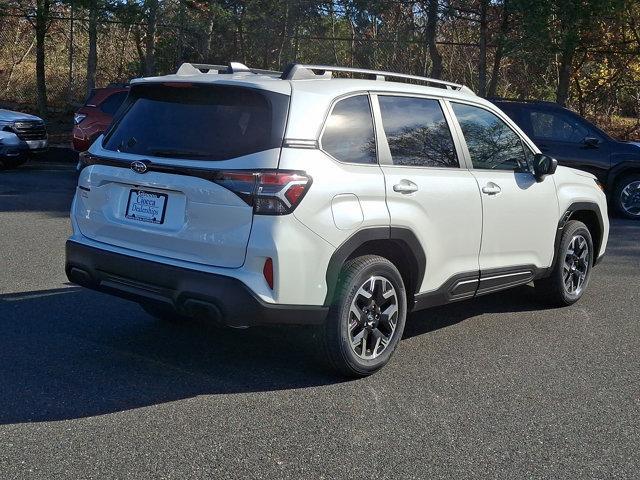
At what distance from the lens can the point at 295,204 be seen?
484 centimetres

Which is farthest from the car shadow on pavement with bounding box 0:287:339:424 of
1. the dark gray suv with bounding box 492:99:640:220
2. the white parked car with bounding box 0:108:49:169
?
the white parked car with bounding box 0:108:49:169

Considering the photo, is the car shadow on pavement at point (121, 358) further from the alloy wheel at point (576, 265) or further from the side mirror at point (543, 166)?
the side mirror at point (543, 166)

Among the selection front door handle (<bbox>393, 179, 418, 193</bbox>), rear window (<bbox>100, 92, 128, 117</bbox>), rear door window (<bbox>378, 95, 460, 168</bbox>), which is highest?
rear door window (<bbox>378, 95, 460, 168</bbox>)

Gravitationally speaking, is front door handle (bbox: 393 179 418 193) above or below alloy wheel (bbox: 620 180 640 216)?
above

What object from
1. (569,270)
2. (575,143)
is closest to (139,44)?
(575,143)

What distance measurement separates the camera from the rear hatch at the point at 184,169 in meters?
4.87

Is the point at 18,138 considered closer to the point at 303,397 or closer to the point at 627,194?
the point at 627,194

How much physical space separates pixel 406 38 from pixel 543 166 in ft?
41.8

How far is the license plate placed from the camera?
5125 mm

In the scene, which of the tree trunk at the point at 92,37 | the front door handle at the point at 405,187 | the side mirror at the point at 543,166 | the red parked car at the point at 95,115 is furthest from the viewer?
the tree trunk at the point at 92,37

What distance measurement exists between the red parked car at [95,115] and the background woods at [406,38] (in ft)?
13.3

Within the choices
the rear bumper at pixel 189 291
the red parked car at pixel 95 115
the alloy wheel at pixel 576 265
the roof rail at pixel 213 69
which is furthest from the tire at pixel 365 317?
the red parked car at pixel 95 115

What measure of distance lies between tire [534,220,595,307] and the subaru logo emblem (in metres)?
3.53

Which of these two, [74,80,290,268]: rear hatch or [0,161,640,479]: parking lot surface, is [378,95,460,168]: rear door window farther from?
[0,161,640,479]: parking lot surface
